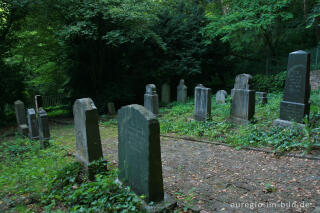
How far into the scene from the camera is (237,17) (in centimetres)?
1655

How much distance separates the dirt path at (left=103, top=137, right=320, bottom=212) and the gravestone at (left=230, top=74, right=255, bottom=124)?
2.02 m

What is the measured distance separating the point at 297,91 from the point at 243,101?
1740 millimetres

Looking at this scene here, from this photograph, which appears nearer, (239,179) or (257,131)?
(239,179)

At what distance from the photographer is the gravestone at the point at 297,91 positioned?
6.69 m

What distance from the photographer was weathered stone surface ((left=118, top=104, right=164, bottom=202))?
11.1 feet

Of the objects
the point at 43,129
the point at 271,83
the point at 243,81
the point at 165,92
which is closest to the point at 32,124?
the point at 43,129

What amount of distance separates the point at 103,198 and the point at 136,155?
0.80m

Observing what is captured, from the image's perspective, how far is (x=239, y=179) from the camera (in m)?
4.61

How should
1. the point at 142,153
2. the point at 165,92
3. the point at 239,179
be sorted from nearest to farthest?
the point at 142,153 → the point at 239,179 → the point at 165,92

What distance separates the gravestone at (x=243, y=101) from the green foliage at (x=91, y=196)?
17.9 ft

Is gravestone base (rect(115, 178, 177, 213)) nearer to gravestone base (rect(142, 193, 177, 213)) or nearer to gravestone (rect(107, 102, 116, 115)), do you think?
gravestone base (rect(142, 193, 177, 213))

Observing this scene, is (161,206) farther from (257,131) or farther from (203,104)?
(203,104)

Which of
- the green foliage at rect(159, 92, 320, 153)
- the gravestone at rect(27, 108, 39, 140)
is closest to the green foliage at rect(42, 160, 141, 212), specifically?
the green foliage at rect(159, 92, 320, 153)

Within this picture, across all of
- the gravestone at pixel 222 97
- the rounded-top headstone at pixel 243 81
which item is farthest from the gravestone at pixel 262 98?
the rounded-top headstone at pixel 243 81
